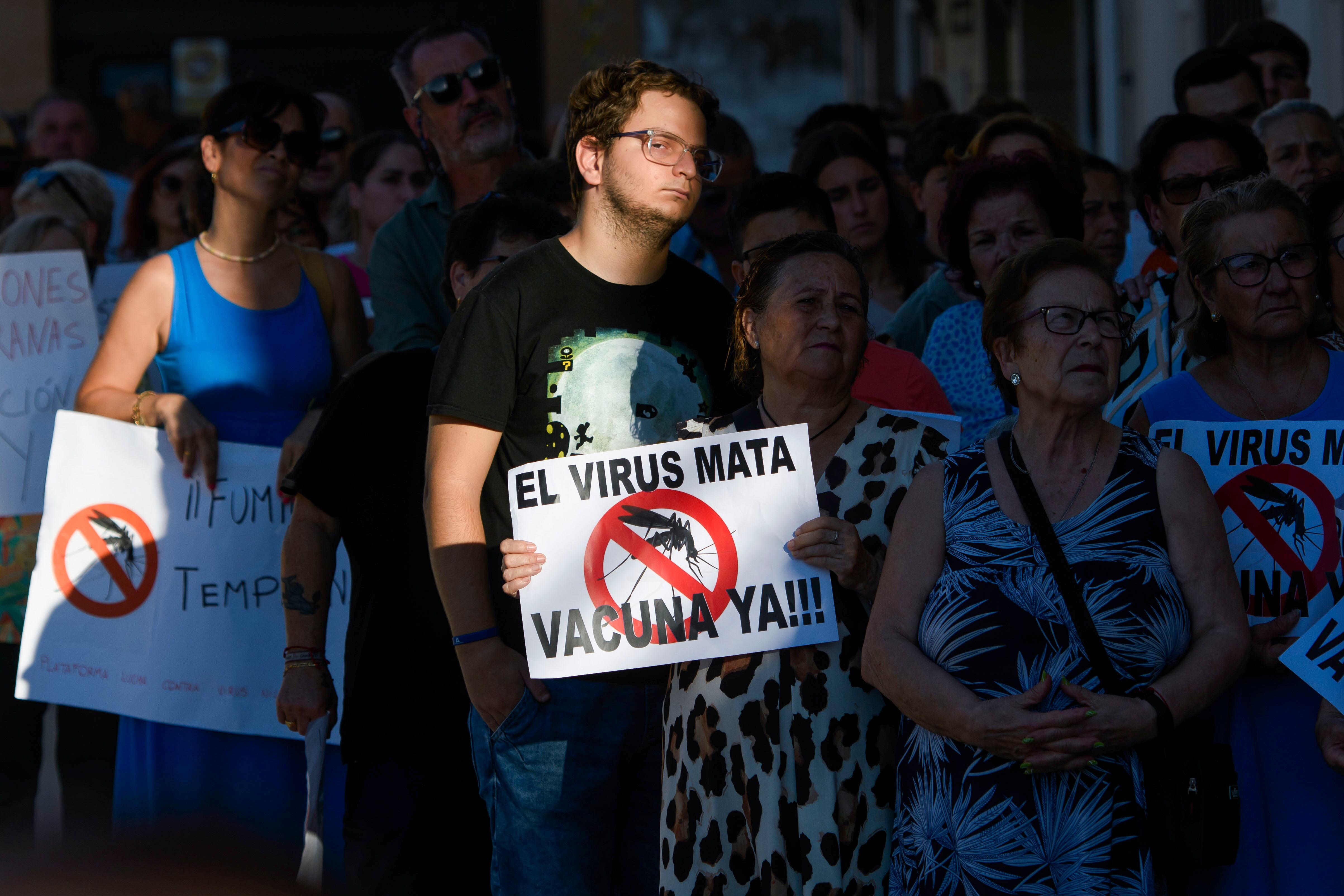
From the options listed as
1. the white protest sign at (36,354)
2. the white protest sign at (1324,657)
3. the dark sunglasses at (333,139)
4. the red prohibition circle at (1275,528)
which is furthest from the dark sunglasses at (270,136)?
the white protest sign at (1324,657)

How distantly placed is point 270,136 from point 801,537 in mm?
2210

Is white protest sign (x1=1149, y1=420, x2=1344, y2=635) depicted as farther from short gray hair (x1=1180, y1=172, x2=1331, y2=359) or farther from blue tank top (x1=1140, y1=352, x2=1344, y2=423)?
short gray hair (x1=1180, y1=172, x2=1331, y2=359)

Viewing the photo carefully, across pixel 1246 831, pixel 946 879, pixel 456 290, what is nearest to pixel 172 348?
pixel 456 290

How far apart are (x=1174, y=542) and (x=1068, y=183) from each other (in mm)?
1870

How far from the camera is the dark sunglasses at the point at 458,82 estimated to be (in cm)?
482

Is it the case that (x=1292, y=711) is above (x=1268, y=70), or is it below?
below

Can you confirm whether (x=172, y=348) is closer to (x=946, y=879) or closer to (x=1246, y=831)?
(x=946, y=879)

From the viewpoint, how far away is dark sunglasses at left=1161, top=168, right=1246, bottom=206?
4.04 m

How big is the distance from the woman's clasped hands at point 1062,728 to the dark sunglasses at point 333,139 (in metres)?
4.75

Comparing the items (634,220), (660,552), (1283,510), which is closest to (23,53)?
(634,220)

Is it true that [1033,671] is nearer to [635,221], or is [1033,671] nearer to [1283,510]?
[1283,510]

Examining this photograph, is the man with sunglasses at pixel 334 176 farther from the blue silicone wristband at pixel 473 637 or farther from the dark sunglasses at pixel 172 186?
the blue silicone wristband at pixel 473 637

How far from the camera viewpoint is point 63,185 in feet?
18.8

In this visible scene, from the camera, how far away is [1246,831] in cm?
295
